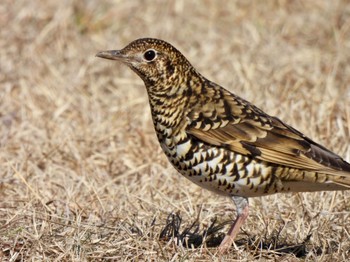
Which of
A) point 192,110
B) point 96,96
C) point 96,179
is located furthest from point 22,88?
point 192,110

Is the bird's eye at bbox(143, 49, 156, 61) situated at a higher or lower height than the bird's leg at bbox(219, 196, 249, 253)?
higher

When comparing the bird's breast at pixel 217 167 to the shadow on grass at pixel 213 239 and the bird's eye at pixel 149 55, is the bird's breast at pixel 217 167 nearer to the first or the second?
the shadow on grass at pixel 213 239

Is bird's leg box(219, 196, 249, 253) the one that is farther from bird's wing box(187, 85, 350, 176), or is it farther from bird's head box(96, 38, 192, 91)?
bird's head box(96, 38, 192, 91)

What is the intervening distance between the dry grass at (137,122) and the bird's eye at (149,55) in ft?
3.55

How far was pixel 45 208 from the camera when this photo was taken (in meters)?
6.27

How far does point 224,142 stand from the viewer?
566 centimetres

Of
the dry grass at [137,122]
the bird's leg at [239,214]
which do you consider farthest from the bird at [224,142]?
the dry grass at [137,122]

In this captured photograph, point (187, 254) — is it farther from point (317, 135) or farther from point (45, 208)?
point (317, 135)

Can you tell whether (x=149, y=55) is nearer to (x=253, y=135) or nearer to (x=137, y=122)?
(x=253, y=135)

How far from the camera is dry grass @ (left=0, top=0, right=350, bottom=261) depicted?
5824 mm

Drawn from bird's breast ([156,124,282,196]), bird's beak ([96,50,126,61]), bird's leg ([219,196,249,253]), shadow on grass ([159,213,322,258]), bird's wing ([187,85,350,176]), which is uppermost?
bird's beak ([96,50,126,61])

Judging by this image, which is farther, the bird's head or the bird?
the bird's head

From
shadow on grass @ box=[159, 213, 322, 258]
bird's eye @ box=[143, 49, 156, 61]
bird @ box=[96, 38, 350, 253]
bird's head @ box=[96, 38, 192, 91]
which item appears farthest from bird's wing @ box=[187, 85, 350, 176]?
shadow on grass @ box=[159, 213, 322, 258]

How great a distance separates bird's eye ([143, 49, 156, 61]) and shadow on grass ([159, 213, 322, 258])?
1.07 m
